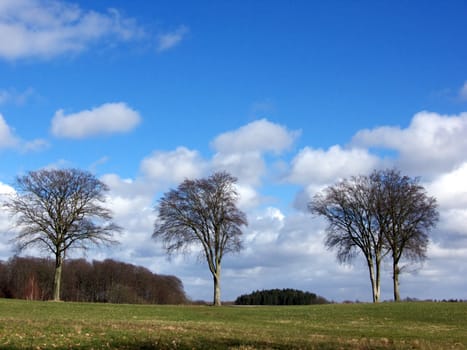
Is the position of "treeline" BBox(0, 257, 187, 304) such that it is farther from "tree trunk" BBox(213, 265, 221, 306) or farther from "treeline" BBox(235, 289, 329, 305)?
"tree trunk" BBox(213, 265, 221, 306)

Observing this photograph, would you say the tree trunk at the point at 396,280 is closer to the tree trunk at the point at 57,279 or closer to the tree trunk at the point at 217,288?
the tree trunk at the point at 217,288

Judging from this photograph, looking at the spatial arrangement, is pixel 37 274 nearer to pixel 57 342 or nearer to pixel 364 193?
pixel 364 193

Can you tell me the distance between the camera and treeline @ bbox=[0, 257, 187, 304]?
89.1 metres

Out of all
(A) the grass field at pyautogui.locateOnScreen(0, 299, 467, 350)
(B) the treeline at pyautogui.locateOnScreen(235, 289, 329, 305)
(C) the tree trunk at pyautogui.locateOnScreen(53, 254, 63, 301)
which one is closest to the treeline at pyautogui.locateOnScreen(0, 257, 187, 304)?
(B) the treeline at pyautogui.locateOnScreen(235, 289, 329, 305)

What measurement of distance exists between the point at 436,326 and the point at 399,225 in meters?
23.8

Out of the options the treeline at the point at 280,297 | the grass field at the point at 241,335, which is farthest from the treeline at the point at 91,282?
the grass field at the point at 241,335

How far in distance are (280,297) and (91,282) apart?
39.6m

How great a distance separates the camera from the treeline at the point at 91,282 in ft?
292

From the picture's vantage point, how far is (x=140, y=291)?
103688 mm

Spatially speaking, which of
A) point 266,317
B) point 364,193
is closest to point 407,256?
point 364,193

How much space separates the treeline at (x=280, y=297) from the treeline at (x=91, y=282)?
2193 cm

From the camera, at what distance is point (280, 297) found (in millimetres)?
76562

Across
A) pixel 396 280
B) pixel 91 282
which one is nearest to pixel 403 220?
pixel 396 280

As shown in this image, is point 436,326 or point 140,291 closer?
point 436,326
